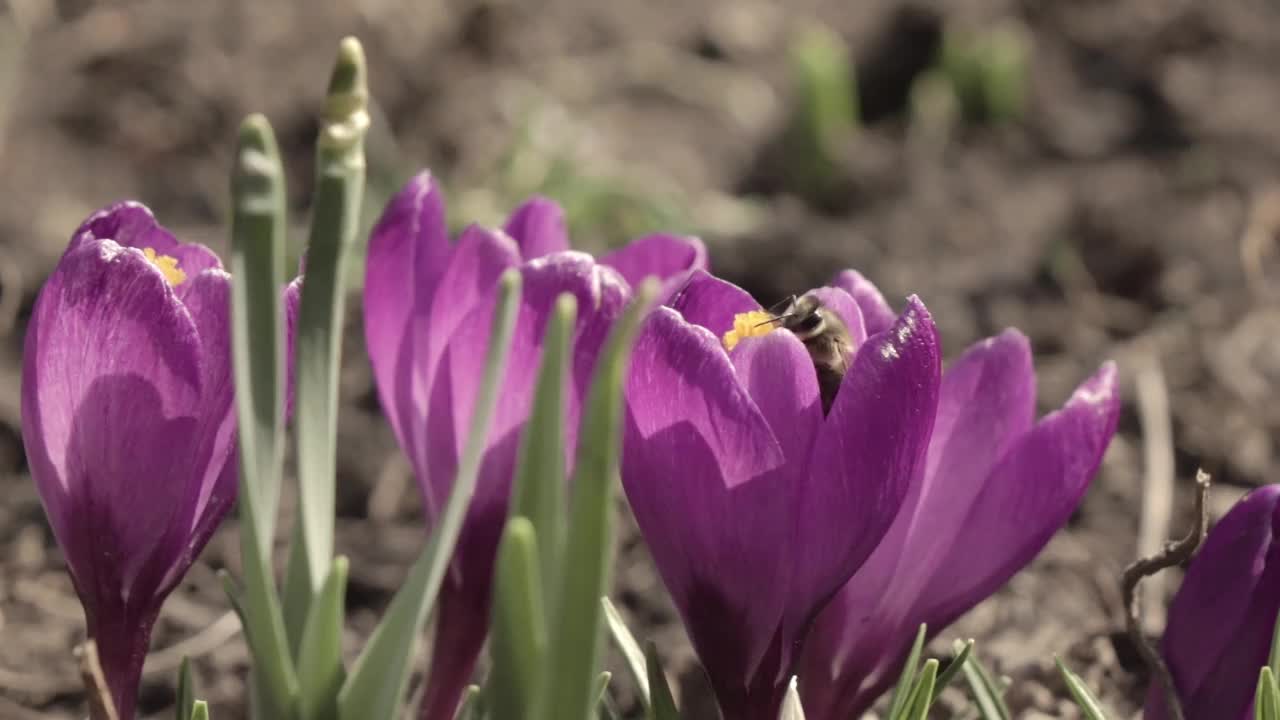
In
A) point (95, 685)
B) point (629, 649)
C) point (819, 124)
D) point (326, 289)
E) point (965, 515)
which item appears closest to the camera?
point (326, 289)

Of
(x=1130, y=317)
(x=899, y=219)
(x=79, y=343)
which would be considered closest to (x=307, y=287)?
(x=79, y=343)

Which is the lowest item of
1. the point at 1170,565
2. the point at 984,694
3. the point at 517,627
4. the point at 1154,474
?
the point at 1154,474

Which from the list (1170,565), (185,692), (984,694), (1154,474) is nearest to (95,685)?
(185,692)

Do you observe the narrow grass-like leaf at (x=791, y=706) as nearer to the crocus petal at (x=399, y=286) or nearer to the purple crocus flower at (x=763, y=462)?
the purple crocus flower at (x=763, y=462)

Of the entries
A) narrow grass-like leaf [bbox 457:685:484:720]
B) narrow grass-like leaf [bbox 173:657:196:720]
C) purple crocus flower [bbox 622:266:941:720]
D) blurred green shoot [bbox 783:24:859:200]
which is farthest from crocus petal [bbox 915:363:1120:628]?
blurred green shoot [bbox 783:24:859:200]

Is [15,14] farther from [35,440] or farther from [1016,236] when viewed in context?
[35,440]

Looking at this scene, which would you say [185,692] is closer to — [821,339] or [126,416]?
[126,416]

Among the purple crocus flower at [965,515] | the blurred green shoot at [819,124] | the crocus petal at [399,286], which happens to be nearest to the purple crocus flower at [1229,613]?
the purple crocus flower at [965,515]
